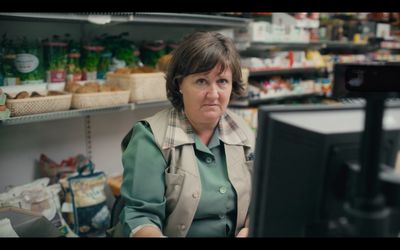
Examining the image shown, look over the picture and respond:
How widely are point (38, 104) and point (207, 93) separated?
3.25 ft

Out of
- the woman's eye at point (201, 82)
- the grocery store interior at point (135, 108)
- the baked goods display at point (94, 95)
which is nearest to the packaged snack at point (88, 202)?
the grocery store interior at point (135, 108)

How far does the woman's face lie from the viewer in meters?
1.52

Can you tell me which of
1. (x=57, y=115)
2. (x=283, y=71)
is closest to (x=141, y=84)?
(x=57, y=115)

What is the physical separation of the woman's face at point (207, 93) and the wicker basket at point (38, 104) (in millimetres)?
847

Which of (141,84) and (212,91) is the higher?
(212,91)

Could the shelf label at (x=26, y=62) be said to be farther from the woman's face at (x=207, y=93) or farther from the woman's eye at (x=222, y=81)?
the woman's eye at (x=222, y=81)

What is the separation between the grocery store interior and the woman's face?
0.25 metres

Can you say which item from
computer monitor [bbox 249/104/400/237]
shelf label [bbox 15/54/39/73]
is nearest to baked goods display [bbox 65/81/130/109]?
shelf label [bbox 15/54/39/73]

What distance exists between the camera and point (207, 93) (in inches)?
59.7

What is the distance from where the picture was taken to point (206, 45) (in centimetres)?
150

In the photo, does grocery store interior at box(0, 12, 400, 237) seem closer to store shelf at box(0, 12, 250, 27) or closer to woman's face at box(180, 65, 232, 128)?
store shelf at box(0, 12, 250, 27)

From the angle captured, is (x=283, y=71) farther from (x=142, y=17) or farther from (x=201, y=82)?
(x=201, y=82)

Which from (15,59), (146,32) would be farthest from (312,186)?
(146,32)

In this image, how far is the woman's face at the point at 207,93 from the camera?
4.98 feet
